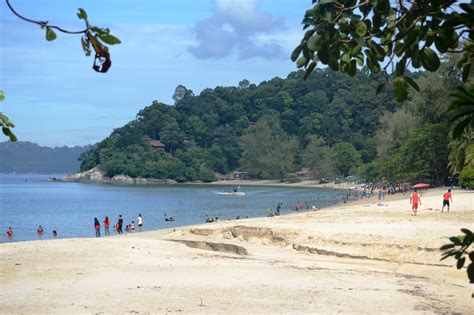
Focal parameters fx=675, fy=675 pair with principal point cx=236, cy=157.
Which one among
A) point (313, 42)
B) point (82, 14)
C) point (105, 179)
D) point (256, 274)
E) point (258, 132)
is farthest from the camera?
point (105, 179)

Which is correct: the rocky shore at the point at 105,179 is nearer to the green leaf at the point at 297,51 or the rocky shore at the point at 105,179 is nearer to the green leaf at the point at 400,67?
the green leaf at the point at 400,67

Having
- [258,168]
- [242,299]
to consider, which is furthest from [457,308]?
[258,168]

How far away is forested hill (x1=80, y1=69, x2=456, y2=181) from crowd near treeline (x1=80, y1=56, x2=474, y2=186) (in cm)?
22

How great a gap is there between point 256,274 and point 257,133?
138 meters

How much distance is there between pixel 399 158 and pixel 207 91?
385 ft

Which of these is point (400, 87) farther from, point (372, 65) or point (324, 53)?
point (324, 53)

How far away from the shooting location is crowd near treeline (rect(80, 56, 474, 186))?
449ft

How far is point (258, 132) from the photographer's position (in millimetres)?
152250

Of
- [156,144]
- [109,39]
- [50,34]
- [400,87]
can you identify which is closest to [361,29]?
[400,87]

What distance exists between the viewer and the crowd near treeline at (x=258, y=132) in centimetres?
13700

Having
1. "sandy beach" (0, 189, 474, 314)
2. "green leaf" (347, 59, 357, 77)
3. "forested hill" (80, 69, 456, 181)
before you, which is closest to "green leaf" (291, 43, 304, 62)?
"green leaf" (347, 59, 357, 77)

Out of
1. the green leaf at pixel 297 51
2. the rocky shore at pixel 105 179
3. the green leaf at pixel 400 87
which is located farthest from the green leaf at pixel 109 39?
the rocky shore at pixel 105 179

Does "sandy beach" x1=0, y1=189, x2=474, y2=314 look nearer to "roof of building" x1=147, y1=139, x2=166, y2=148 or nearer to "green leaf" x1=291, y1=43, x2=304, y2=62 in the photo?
"green leaf" x1=291, y1=43, x2=304, y2=62

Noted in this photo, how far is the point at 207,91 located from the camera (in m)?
179
